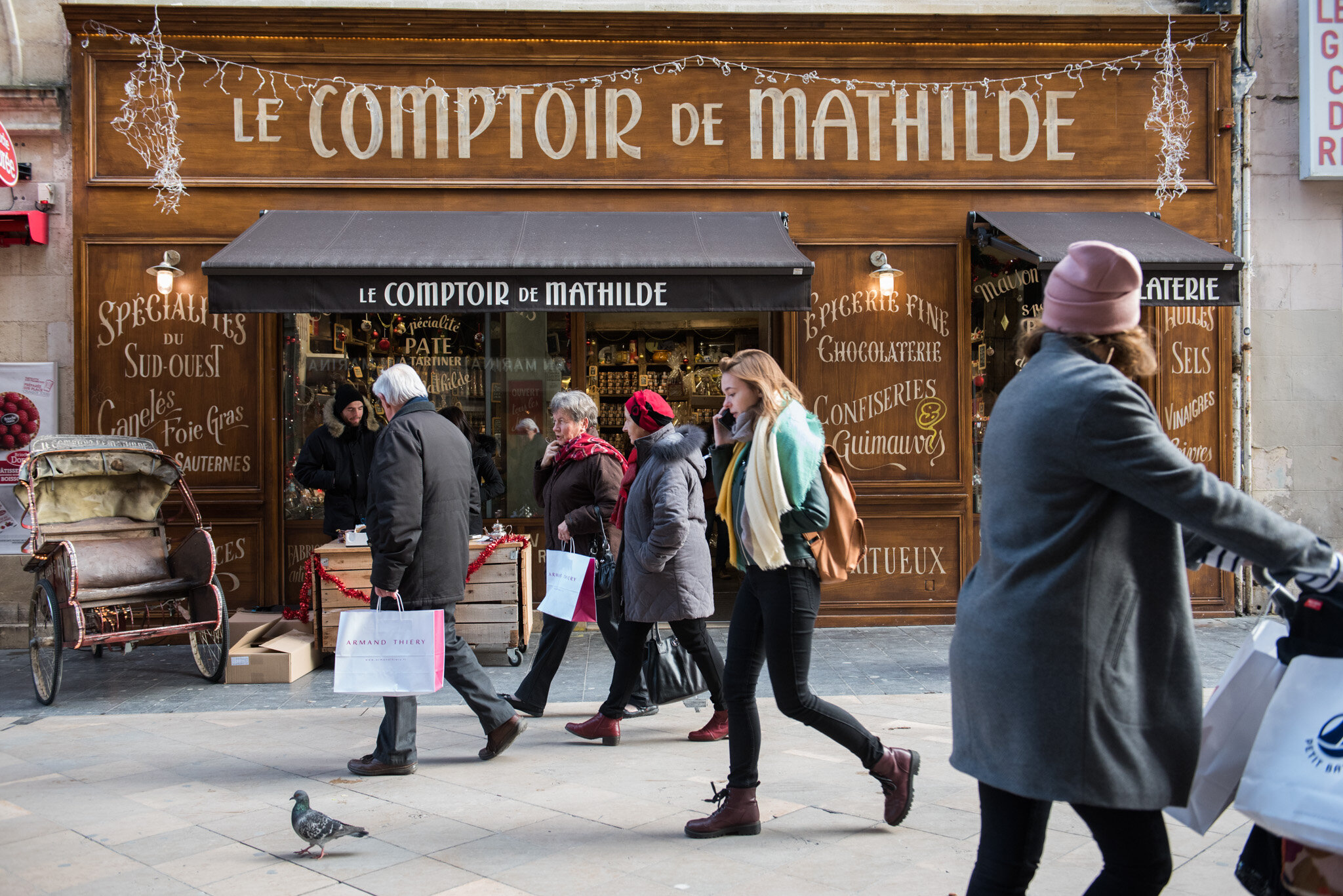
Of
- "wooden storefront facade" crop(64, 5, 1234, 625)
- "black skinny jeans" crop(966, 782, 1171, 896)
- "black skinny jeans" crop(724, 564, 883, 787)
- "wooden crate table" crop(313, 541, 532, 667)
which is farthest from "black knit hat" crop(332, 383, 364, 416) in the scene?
"black skinny jeans" crop(966, 782, 1171, 896)

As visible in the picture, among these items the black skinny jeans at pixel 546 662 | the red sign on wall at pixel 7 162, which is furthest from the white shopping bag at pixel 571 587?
the red sign on wall at pixel 7 162

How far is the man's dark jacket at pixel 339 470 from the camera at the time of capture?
7887mm

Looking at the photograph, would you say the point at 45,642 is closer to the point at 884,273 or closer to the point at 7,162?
the point at 7,162

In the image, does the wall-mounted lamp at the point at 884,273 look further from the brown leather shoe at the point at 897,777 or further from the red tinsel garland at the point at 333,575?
the brown leather shoe at the point at 897,777

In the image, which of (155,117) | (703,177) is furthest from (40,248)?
(703,177)

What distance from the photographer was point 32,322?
27.3 ft

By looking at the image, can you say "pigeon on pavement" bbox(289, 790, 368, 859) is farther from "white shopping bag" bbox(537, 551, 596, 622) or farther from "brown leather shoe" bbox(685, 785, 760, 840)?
"white shopping bag" bbox(537, 551, 596, 622)

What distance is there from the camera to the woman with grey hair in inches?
224

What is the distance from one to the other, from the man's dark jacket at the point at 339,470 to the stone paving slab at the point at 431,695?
4.10ft

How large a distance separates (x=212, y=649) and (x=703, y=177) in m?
5.13

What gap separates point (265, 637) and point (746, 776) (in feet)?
15.4

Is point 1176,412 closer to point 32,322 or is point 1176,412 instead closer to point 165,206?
point 165,206

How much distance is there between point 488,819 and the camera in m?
4.26

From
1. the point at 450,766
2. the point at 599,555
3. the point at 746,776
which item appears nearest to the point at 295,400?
the point at 599,555
